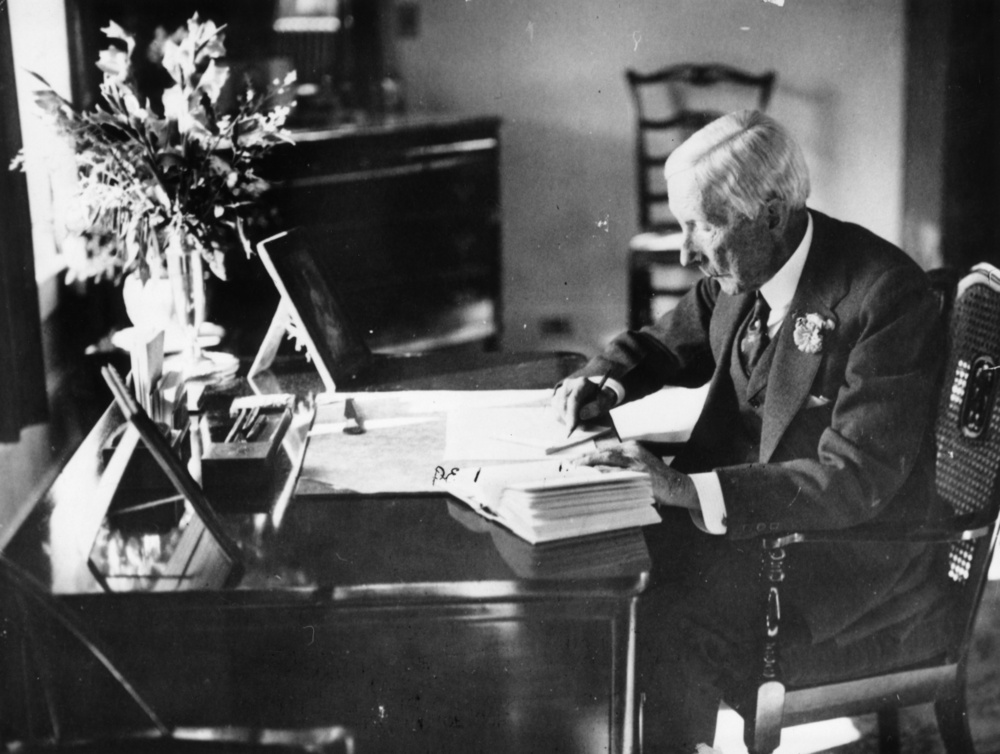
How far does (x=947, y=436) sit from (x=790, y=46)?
88 cm

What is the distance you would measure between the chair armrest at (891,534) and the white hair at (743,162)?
0.62 m

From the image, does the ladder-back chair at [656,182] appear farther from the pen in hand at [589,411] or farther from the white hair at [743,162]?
the white hair at [743,162]

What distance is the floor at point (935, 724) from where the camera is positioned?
2166 millimetres

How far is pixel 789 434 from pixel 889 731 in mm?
707

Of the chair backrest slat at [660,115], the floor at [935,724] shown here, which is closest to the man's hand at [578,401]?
the floor at [935,724]

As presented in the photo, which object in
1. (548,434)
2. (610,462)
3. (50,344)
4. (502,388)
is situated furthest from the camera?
(50,344)

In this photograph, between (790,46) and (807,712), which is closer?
(807,712)

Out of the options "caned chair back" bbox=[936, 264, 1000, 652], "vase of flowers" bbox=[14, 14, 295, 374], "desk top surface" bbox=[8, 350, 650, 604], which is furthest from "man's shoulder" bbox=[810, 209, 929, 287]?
"vase of flowers" bbox=[14, 14, 295, 374]

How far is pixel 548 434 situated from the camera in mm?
2037

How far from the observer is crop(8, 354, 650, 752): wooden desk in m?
1.52

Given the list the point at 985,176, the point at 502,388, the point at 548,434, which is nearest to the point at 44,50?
the point at 502,388

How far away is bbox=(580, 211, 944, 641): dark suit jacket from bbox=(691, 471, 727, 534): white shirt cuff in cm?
1

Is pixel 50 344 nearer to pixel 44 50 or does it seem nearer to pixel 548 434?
pixel 44 50

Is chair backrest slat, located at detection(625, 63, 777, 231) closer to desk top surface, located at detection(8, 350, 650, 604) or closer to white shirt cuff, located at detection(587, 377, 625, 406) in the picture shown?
white shirt cuff, located at detection(587, 377, 625, 406)
